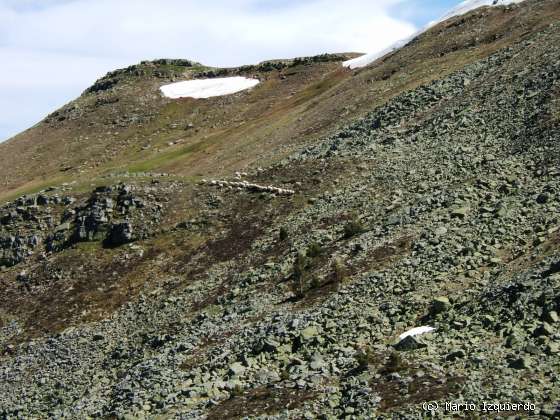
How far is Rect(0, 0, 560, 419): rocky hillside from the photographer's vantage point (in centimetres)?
2409

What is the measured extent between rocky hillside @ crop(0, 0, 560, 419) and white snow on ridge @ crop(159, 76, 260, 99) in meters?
39.0

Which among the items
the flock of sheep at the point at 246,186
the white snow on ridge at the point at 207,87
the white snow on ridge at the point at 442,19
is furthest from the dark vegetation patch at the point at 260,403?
the white snow on ridge at the point at 207,87

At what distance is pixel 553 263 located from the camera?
88.0ft

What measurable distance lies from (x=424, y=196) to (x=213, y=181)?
21.3 metres

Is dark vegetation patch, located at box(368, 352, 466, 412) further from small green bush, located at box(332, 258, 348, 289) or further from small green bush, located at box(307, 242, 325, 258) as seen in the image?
small green bush, located at box(307, 242, 325, 258)

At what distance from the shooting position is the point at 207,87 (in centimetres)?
11544

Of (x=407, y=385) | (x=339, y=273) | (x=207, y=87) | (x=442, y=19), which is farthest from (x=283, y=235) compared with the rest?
(x=207, y=87)

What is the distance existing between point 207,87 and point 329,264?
85.0m

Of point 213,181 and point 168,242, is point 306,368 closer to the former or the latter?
point 168,242

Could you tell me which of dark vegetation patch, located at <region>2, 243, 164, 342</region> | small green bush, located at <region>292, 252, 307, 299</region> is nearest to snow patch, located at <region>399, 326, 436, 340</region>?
small green bush, located at <region>292, 252, 307, 299</region>

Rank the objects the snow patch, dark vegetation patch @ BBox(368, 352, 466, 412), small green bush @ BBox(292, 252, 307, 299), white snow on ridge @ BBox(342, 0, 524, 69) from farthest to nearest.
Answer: white snow on ridge @ BBox(342, 0, 524, 69)
small green bush @ BBox(292, 252, 307, 299)
the snow patch
dark vegetation patch @ BBox(368, 352, 466, 412)

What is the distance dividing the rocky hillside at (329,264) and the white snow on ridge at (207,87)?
39.0 m

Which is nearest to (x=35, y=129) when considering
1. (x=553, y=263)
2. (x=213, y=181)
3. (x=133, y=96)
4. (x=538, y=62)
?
(x=133, y=96)

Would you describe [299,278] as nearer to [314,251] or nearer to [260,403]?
[314,251]
